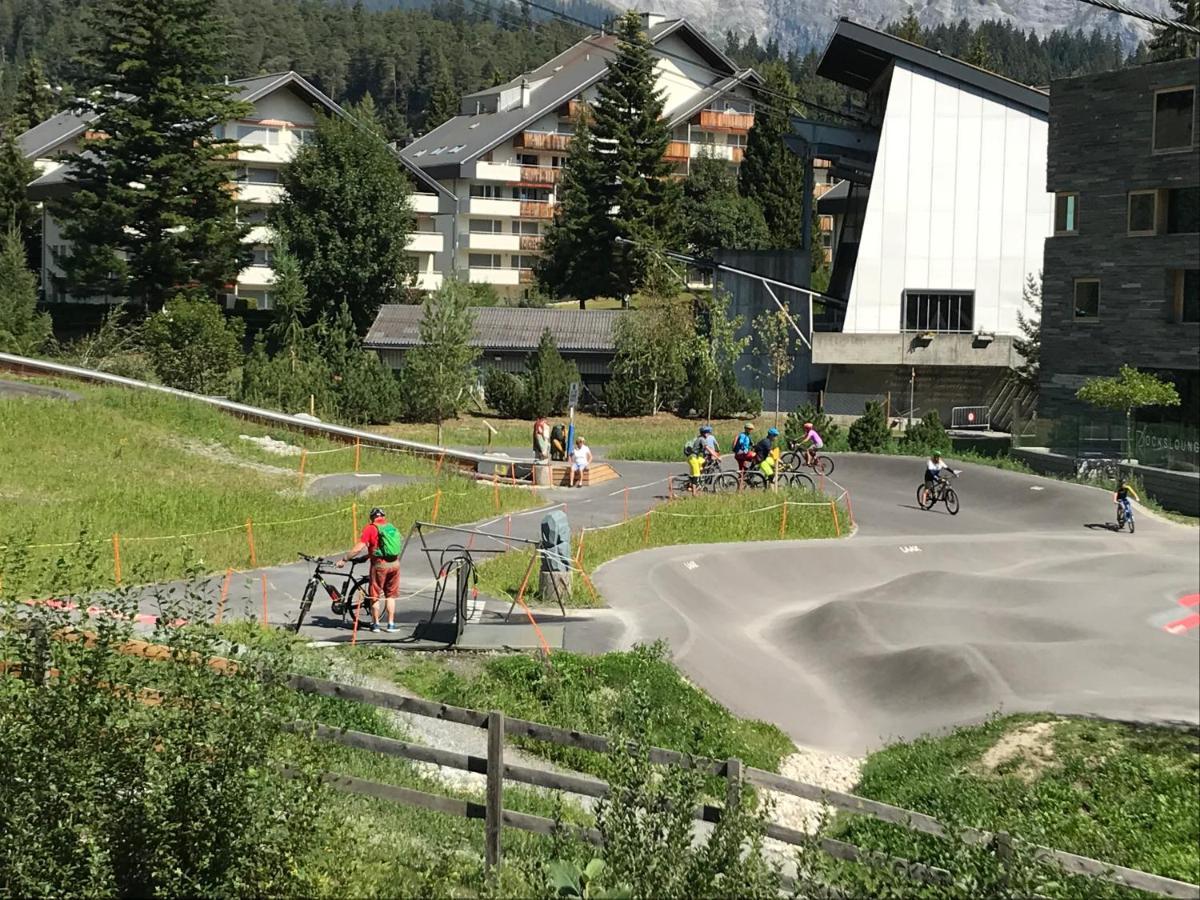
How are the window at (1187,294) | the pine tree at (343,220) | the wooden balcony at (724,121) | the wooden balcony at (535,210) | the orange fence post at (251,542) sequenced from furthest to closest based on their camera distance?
the wooden balcony at (724,121)
the wooden balcony at (535,210)
the pine tree at (343,220)
the orange fence post at (251,542)
the window at (1187,294)

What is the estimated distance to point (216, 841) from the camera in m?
11.4

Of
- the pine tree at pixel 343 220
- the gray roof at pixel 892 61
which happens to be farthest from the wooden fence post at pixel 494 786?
the pine tree at pixel 343 220

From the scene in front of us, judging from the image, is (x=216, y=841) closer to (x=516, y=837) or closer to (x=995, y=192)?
(x=516, y=837)

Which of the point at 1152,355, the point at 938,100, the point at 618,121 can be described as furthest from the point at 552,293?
the point at 1152,355

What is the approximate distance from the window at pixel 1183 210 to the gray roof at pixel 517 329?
4996 centimetres

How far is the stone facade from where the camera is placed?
12852mm

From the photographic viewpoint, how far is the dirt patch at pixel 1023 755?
14.9 m

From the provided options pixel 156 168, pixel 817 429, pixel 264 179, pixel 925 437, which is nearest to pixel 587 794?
pixel 925 437

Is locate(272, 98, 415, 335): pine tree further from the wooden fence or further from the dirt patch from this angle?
the wooden fence

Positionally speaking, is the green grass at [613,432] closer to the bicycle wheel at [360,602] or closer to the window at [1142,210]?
the bicycle wheel at [360,602]

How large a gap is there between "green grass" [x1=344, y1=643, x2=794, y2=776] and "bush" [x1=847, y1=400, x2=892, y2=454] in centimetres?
2867

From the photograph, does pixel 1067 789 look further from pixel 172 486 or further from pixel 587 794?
pixel 172 486

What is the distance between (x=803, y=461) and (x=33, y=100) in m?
106

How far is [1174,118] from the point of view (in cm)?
1191
